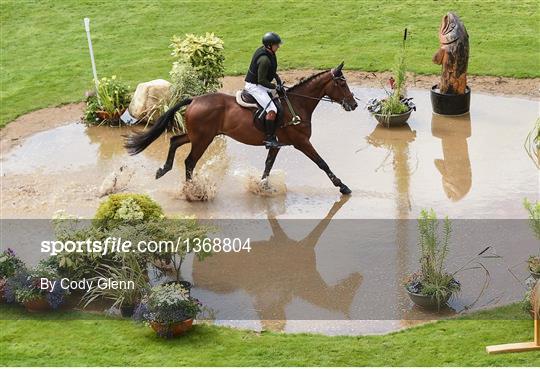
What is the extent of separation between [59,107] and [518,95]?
10410mm

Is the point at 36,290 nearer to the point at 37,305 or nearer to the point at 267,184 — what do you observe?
the point at 37,305

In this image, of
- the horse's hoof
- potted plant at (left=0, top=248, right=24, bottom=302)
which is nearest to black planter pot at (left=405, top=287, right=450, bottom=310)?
the horse's hoof

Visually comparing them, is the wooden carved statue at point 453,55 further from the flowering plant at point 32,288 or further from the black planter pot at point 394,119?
the flowering plant at point 32,288

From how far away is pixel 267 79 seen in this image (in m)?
17.1

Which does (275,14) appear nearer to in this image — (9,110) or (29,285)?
(9,110)

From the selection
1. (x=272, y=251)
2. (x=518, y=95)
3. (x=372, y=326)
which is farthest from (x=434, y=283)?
(x=518, y=95)

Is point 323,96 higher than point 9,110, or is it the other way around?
point 323,96

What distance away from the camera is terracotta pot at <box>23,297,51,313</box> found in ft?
45.4

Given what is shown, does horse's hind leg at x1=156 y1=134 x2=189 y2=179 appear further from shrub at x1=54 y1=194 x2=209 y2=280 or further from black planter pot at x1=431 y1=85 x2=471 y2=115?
black planter pot at x1=431 y1=85 x2=471 y2=115

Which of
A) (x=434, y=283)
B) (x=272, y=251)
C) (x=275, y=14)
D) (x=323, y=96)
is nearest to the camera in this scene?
(x=434, y=283)

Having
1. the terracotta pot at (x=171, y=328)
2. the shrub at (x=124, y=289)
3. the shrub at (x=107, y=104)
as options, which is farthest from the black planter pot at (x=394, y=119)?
the terracotta pot at (x=171, y=328)

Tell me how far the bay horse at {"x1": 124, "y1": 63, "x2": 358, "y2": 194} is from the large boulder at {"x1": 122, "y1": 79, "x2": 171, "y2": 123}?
349 centimetres

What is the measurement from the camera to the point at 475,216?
16.4 m

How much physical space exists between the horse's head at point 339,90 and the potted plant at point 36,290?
6198 millimetres
